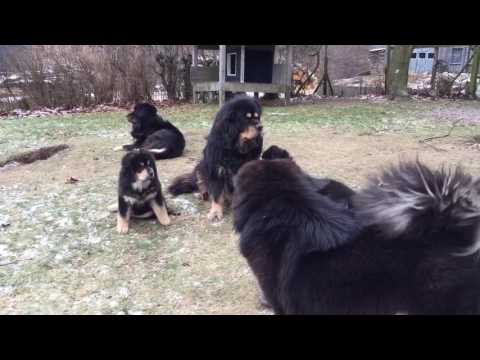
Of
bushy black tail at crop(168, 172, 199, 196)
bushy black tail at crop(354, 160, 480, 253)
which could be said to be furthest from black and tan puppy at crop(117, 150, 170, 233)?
bushy black tail at crop(354, 160, 480, 253)

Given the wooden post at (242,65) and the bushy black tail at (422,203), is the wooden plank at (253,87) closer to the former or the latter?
the wooden post at (242,65)

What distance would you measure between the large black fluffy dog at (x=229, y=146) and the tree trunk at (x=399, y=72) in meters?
13.6

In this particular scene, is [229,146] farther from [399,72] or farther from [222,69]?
[399,72]

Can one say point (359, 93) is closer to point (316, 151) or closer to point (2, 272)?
point (316, 151)

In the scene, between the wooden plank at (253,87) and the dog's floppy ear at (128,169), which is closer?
the dog's floppy ear at (128,169)

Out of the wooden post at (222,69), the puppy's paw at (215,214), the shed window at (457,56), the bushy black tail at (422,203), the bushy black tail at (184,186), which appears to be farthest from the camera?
the shed window at (457,56)

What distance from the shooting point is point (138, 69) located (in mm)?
16469

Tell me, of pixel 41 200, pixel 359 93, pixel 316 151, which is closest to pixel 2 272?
pixel 41 200

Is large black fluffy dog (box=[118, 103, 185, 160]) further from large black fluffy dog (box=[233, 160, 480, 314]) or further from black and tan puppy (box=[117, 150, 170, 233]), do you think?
large black fluffy dog (box=[233, 160, 480, 314])

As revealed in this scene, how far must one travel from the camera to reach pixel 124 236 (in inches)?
184

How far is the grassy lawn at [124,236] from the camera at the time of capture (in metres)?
3.52

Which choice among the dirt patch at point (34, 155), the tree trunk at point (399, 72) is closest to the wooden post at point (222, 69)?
the dirt patch at point (34, 155)

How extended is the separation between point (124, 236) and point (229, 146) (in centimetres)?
166

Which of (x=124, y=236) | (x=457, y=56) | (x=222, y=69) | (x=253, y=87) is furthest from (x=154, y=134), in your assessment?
(x=457, y=56)
